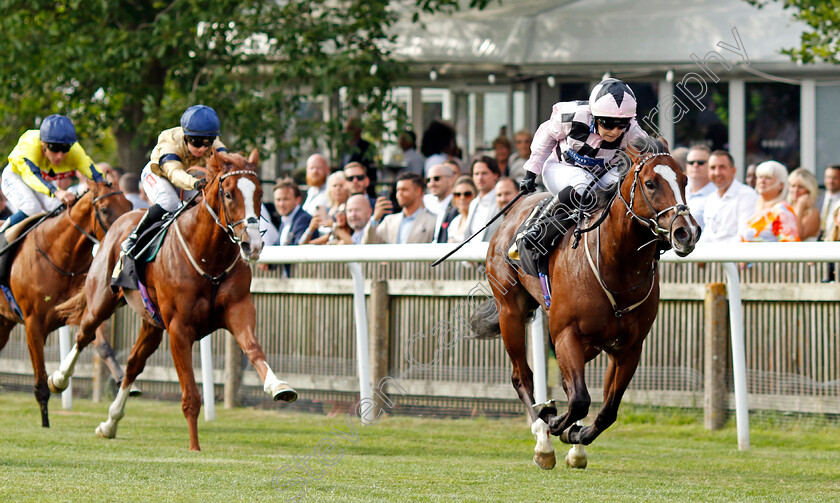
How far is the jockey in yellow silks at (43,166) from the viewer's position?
29.2 feet

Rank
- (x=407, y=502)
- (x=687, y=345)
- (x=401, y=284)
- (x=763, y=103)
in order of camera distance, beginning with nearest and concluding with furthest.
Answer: (x=407, y=502)
(x=687, y=345)
(x=401, y=284)
(x=763, y=103)

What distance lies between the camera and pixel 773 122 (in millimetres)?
12766

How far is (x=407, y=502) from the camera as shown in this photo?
Result: 5043 millimetres

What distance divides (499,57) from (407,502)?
871cm

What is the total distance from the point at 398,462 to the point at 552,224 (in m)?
1.53

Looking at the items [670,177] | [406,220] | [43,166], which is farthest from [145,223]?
[670,177]

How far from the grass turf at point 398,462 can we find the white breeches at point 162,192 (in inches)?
59.5

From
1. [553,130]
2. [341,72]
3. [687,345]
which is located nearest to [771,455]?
[687,345]

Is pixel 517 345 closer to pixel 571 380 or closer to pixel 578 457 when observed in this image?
pixel 578 457

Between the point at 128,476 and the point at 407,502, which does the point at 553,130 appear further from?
the point at 128,476

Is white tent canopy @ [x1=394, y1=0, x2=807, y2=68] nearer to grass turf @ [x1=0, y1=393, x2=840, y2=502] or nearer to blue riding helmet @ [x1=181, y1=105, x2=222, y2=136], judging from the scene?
grass turf @ [x1=0, y1=393, x2=840, y2=502]

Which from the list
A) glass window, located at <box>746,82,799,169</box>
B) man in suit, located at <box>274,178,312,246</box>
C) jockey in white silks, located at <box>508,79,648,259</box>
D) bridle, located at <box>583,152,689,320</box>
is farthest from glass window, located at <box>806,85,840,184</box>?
bridle, located at <box>583,152,689,320</box>

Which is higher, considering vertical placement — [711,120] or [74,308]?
[711,120]

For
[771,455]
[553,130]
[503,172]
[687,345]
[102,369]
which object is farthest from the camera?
[503,172]
